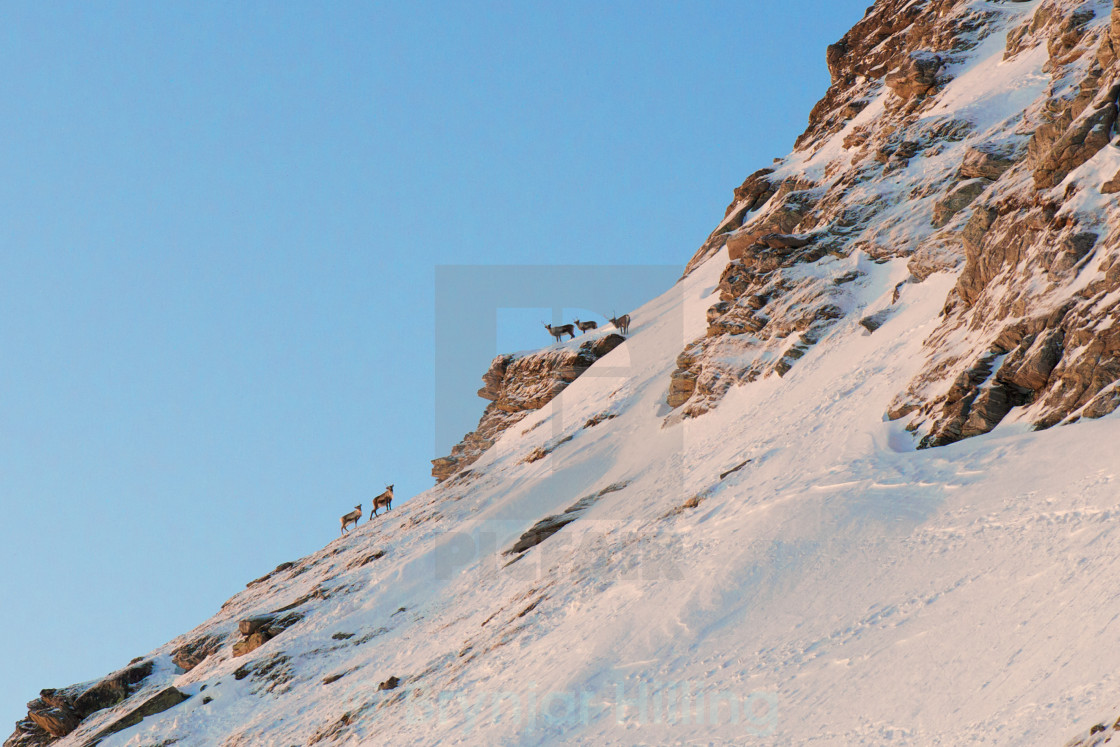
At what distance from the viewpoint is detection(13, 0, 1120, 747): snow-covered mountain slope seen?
12.0 m

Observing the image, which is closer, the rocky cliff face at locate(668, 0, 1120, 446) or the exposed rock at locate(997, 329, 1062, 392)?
the exposed rock at locate(997, 329, 1062, 392)

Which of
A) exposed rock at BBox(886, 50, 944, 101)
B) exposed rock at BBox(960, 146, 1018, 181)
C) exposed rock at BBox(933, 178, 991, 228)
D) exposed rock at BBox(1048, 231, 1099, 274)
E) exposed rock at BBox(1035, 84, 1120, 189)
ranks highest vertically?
exposed rock at BBox(886, 50, 944, 101)

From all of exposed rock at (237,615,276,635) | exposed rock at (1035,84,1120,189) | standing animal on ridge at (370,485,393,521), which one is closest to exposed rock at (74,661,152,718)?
exposed rock at (237,615,276,635)

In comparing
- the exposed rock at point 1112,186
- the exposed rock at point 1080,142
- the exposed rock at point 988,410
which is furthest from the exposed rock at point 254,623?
the exposed rock at point 1112,186

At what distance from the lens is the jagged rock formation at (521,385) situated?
4247cm

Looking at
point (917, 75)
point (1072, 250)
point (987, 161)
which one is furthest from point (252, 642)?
point (917, 75)

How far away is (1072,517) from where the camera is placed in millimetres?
12797

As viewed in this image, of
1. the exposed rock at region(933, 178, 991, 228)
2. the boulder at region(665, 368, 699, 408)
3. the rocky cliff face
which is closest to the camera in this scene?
the rocky cliff face

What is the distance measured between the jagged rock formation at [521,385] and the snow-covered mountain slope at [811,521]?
2470 mm

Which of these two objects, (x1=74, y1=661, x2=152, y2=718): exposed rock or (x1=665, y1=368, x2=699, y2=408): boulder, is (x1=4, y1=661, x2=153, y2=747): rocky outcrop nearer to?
(x1=74, y1=661, x2=152, y2=718): exposed rock

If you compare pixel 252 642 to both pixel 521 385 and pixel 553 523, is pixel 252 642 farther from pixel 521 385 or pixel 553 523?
pixel 521 385

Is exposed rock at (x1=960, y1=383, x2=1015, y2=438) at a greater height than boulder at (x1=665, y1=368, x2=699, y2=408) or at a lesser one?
lesser

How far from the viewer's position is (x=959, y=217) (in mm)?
28078

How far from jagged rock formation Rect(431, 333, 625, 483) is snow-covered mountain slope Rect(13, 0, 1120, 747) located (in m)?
2.47
